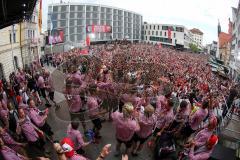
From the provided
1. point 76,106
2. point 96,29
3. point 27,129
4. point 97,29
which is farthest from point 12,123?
point 97,29

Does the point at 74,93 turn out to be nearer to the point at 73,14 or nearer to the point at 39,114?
the point at 39,114

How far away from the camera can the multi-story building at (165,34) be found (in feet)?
390

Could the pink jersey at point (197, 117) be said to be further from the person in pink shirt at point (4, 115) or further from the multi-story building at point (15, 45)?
the multi-story building at point (15, 45)

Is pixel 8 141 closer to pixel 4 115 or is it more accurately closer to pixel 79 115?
pixel 4 115

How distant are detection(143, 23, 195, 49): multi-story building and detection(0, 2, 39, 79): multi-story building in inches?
3208

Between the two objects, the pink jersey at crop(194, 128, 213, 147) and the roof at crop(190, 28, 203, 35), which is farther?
the roof at crop(190, 28, 203, 35)

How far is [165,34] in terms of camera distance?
12394 cm

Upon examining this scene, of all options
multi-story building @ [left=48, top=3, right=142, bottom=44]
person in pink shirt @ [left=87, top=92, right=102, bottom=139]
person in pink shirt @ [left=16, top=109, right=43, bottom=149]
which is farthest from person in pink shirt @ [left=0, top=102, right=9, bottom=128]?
multi-story building @ [left=48, top=3, right=142, bottom=44]

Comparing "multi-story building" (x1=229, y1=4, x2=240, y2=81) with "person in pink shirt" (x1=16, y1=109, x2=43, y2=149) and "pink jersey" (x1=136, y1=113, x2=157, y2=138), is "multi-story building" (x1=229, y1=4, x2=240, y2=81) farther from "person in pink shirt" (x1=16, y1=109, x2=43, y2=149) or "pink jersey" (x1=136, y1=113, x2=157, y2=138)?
"person in pink shirt" (x1=16, y1=109, x2=43, y2=149)

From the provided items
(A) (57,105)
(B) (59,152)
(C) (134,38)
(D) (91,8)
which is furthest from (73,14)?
(B) (59,152)

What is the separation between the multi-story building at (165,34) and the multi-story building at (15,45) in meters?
81.5

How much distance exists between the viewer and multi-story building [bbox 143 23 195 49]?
119m

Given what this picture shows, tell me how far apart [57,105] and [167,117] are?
6155 mm

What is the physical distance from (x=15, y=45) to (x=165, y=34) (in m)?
101
